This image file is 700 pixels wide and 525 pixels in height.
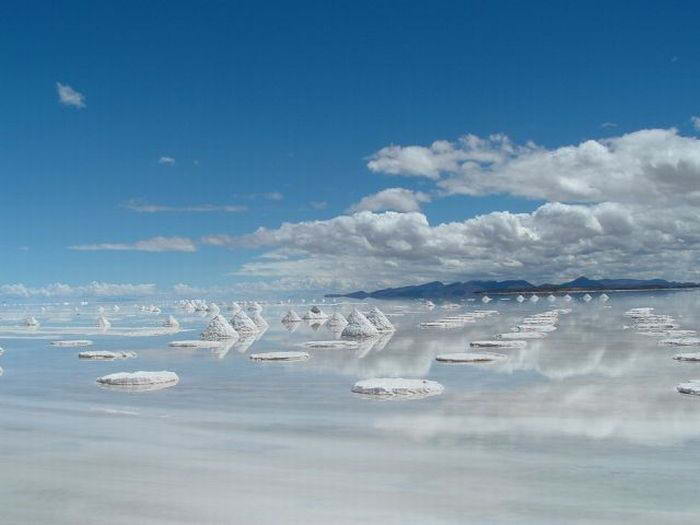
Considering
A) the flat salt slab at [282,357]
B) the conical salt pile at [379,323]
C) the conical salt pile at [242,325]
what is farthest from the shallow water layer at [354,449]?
the conical salt pile at [242,325]

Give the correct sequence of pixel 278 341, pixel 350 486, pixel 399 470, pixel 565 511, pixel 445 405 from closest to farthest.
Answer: pixel 565 511, pixel 350 486, pixel 399 470, pixel 445 405, pixel 278 341

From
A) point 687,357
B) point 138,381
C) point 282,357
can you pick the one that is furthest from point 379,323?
point 138,381

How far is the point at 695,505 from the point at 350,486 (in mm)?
3732

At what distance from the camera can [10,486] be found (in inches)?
313

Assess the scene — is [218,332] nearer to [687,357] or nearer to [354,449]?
[687,357]

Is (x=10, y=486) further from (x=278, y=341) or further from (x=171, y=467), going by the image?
(x=278, y=341)

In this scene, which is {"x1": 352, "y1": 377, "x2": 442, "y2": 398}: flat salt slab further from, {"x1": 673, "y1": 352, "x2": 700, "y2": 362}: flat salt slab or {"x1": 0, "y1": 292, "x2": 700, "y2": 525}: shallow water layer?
{"x1": 673, "y1": 352, "x2": 700, "y2": 362}: flat salt slab

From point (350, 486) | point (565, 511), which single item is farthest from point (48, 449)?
point (565, 511)

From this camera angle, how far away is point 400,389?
13.8 m

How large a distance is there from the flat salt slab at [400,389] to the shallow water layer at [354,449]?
0.49m

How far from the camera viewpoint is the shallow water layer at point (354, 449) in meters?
6.89

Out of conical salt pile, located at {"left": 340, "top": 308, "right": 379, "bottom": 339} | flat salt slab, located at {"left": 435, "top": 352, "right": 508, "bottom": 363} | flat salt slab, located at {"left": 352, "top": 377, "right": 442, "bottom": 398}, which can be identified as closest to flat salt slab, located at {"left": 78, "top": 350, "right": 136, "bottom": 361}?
conical salt pile, located at {"left": 340, "top": 308, "right": 379, "bottom": 339}

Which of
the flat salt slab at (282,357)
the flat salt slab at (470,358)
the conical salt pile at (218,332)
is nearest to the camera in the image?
the flat salt slab at (470,358)

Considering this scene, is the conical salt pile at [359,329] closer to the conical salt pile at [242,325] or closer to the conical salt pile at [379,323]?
the conical salt pile at [379,323]
